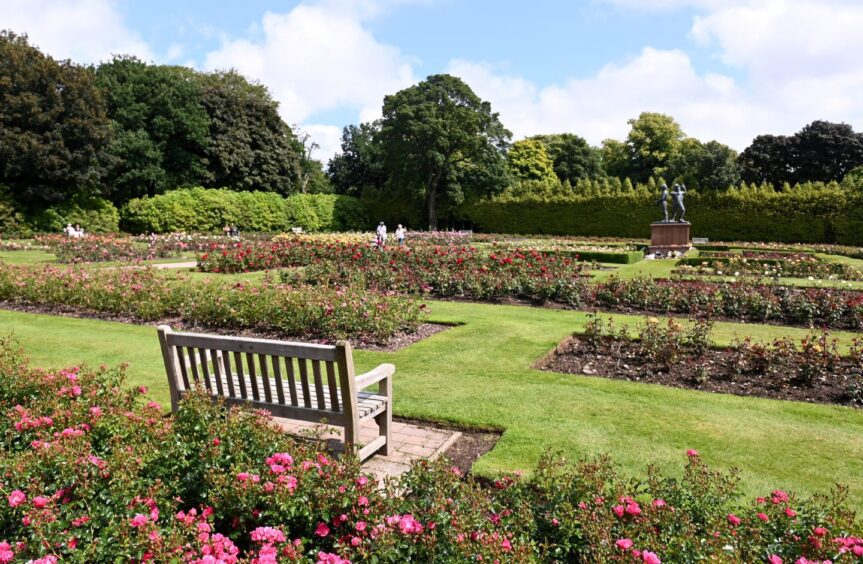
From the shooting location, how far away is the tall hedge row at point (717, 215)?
2970 centimetres

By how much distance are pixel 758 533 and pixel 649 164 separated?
189ft

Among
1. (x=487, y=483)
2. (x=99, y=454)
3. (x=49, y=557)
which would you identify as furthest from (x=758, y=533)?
(x=99, y=454)

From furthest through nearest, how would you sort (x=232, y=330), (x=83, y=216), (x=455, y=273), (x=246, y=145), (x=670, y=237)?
1. (x=246, y=145)
2. (x=83, y=216)
3. (x=670, y=237)
4. (x=455, y=273)
5. (x=232, y=330)

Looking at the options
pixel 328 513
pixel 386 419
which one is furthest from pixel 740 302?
pixel 328 513

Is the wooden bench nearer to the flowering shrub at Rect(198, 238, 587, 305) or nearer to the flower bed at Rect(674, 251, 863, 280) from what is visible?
the flowering shrub at Rect(198, 238, 587, 305)

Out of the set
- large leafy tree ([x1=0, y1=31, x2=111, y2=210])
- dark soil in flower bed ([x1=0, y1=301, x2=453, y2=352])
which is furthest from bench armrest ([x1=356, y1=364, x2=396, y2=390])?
large leafy tree ([x1=0, y1=31, x2=111, y2=210])

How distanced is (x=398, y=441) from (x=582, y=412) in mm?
1656

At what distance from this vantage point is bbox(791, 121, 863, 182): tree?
43594 mm

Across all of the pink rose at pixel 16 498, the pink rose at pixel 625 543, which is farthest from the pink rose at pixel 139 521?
the pink rose at pixel 625 543

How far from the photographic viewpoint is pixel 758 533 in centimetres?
221

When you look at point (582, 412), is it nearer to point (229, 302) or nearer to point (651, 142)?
point (229, 302)

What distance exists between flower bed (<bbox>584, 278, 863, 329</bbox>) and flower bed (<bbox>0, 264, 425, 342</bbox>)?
12.3 feet

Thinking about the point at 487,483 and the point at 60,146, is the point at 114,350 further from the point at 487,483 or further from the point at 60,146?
the point at 60,146

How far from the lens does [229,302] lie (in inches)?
341
